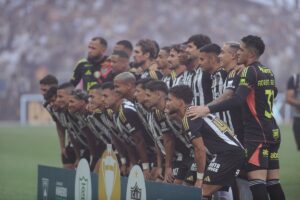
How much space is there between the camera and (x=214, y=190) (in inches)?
249

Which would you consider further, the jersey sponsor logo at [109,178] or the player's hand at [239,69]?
the jersey sponsor logo at [109,178]

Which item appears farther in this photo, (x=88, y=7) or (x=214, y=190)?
(x=88, y=7)

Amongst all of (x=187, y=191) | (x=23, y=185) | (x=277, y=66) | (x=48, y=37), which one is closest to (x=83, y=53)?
(x=48, y=37)

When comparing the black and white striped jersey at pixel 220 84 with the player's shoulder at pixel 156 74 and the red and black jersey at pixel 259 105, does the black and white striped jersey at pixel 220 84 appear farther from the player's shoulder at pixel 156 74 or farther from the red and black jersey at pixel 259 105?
the player's shoulder at pixel 156 74

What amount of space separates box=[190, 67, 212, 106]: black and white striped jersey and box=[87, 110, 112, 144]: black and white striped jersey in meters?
1.34

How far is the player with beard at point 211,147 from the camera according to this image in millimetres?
6324

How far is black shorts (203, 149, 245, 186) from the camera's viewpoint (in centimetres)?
630

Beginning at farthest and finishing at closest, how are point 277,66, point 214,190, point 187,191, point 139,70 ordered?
1. point 277,66
2. point 139,70
3. point 214,190
4. point 187,191

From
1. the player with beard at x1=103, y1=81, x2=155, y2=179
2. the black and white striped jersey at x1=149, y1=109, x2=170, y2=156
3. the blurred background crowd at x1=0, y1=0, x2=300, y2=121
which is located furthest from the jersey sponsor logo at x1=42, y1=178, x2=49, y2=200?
the blurred background crowd at x1=0, y1=0, x2=300, y2=121

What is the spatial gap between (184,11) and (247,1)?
388 cm

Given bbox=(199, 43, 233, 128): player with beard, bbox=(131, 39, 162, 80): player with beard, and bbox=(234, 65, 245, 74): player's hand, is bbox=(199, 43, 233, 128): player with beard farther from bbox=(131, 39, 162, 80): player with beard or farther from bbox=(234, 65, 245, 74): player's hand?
bbox=(131, 39, 162, 80): player with beard

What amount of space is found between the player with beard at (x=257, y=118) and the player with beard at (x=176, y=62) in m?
1.29

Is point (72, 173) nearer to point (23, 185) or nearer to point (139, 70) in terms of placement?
point (139, 70)

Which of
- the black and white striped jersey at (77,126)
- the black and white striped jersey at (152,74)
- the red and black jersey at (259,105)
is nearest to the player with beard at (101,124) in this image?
the black and white striped jersey at (77,126)
